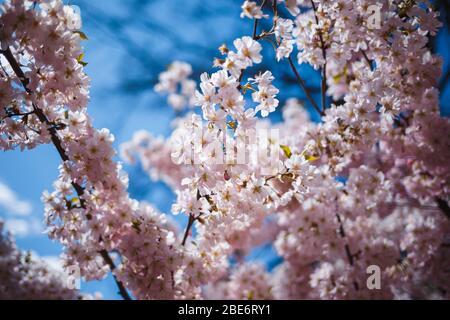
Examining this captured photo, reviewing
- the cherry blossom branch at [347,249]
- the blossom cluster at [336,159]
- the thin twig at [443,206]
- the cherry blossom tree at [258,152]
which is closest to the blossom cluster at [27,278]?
the cherry blossom tree at [258,152]

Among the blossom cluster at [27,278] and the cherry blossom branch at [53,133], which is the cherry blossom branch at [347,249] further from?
the blossom cluster at [27,278]

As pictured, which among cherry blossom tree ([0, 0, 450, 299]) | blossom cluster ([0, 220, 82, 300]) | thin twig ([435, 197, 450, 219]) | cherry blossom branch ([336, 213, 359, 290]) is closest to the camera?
cherry blossom tree ([0, 0, 450, 299])

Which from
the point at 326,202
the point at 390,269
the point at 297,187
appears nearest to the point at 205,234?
the point at 297,187

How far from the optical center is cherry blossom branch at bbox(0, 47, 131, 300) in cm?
196

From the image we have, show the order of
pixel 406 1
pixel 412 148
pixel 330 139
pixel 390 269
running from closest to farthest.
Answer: pixel 406 1 < pixel 330 139 < pixel 412 148 < pixel 390 269

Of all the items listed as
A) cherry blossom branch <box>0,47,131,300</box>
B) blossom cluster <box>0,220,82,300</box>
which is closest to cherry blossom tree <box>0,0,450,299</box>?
cherry blossom branch <box>0,47,131,300</box>

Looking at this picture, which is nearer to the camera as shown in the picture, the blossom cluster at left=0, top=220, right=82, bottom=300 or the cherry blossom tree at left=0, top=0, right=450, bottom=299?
the cherry blossom tree at left=0, top=0, right=450, bottom=299

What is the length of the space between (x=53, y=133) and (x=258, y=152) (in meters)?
1.55

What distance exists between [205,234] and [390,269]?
108 inches

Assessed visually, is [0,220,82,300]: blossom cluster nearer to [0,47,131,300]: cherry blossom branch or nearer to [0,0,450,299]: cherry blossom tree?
[0,47,131,300]: cherry blossom branch

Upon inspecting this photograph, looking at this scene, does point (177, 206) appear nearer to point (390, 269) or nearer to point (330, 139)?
point (330, 139)

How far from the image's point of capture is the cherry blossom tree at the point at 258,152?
1902 millimetres

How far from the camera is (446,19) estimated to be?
4.20 m

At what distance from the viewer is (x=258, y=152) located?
8.85 feet
